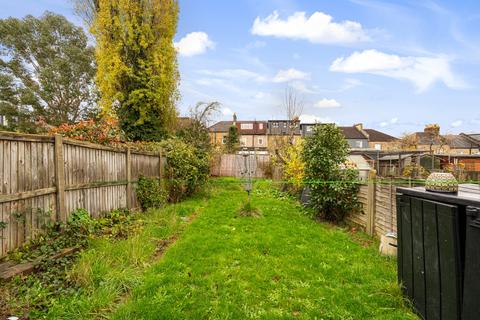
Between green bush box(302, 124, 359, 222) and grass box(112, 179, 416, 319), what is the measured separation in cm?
116

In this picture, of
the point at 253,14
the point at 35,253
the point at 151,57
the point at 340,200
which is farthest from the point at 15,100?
the point at 340,200

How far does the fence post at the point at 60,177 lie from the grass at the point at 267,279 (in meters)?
2.08

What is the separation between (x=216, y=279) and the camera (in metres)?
3.96

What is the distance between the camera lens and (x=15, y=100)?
2364cm

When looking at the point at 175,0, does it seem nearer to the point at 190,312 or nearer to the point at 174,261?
the point at 174,261

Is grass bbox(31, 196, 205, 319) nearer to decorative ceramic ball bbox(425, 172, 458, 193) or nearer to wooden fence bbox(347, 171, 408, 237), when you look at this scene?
decorative ceramic ball bbox(425, 172, 458, 193)

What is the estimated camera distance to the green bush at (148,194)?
27.7ft

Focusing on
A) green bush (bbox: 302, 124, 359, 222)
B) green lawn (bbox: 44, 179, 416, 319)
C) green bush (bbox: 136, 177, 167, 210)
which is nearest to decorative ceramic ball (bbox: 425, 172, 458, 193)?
green lawn (bbox: 44, 179, 416, 319)

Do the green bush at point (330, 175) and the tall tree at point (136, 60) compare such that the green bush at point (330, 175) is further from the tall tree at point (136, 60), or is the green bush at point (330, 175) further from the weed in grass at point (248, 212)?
the tall tree at point (136, 60)

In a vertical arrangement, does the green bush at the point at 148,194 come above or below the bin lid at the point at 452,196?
below

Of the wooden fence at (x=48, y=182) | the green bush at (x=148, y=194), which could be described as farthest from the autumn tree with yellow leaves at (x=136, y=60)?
the wooden fence at (x=48, y=182)

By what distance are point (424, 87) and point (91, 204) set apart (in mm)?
12543

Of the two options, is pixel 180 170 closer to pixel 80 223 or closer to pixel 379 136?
pixel 80 223

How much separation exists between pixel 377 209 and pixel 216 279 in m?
4.14
